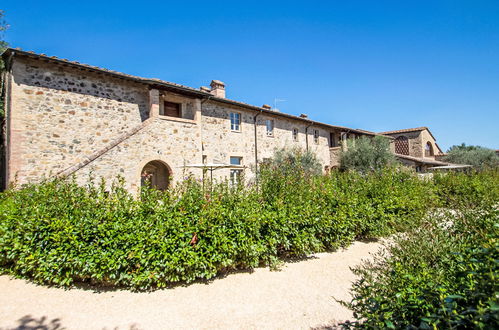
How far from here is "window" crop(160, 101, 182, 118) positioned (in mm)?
12414

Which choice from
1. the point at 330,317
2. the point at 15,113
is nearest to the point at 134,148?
the point at 15,113

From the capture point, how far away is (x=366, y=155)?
60.6 feet

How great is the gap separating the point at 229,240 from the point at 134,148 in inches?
263

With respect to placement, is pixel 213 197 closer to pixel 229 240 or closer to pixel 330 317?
pixel 229 240

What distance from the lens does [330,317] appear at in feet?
10.6

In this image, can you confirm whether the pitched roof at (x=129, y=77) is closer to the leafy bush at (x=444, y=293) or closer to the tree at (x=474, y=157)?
the leafy bush at (x=444, y=293)

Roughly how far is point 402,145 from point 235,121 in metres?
21.1

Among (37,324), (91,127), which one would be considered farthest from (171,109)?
(37,324)

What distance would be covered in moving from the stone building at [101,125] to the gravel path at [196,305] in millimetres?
2988

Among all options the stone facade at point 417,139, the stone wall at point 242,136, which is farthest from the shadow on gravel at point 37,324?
the stone facade at point 417,139

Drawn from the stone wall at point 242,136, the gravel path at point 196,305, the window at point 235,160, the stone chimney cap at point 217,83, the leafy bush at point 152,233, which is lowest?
the gravel path at point 196,305

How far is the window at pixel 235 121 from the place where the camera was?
1434 centimetres

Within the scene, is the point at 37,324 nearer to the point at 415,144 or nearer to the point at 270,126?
the point at 270,126

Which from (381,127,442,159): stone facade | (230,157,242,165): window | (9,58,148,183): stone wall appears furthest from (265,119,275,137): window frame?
(381,127,442,159): stone facade
